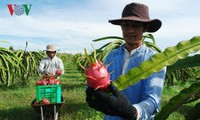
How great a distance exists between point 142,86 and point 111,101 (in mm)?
532

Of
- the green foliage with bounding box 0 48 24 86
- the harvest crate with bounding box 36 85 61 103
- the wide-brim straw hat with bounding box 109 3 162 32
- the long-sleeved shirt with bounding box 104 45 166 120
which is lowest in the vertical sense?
the harvest crate with bounding box 36 85 61 103

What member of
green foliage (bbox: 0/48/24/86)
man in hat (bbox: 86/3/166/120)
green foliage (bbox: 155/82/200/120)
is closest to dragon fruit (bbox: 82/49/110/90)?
man in hat (bbox: 86/3/166/120)

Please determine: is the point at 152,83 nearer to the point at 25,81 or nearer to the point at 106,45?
the point at 106,45

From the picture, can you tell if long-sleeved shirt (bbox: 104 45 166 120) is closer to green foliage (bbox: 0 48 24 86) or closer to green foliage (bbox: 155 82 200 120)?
green foliage (bbox: 155 82 200 120)

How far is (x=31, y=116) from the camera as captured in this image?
5992mm

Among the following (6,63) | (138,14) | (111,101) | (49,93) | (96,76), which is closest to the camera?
(96,76)

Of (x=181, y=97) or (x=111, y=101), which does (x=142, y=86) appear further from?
(x=111, y=101)

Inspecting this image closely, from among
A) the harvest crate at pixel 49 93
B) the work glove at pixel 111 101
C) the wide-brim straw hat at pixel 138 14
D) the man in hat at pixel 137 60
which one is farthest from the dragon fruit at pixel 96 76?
the harvest crate at pixel 49 93

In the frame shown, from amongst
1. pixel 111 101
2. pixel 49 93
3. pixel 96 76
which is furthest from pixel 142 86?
pixel 49 93

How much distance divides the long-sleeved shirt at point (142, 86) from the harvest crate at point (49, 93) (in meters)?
3.13

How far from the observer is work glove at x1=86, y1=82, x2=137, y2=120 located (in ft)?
4.26

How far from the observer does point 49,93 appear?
5059mm

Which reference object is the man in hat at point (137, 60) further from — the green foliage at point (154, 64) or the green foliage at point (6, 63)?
the green foliage at point (6, 63)

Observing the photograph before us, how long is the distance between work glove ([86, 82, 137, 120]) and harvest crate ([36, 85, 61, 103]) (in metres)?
3.71
